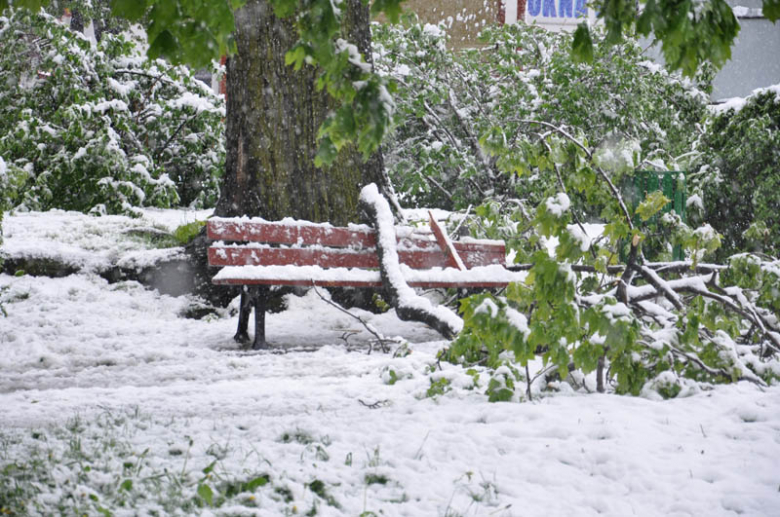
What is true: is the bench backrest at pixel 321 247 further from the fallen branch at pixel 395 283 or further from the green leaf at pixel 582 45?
the green leaf at pixel 582 45

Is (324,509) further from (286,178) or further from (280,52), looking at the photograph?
(280,52)

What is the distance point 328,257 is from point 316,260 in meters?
0.09

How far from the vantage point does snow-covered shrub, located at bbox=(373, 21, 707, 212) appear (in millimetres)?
9508

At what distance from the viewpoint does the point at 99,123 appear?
9211mm

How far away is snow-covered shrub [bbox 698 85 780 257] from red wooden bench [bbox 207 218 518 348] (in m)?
3.64

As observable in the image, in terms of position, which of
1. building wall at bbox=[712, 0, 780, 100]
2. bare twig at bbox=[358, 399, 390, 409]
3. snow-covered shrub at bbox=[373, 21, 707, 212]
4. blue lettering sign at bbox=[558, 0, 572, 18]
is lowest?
bare twig at bbox=[358, 399, 390, 409]

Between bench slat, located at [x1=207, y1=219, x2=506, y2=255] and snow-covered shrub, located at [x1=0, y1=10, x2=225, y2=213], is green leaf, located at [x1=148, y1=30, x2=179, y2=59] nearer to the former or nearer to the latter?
bench slat, located at [x1=207, y1=219, x2=506, y2=255]

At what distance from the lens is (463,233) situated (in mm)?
7445

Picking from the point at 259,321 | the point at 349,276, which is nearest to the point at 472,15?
the point at 349,276

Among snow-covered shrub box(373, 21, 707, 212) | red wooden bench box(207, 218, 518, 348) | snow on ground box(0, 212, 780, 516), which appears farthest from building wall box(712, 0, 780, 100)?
snow on ground box(0, 212, 780, 516)

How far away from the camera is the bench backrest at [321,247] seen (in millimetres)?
5094

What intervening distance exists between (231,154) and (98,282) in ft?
5.45

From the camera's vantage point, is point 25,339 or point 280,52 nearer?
point 25,339

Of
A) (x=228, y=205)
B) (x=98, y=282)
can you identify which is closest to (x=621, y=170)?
(x=228, y=205)
